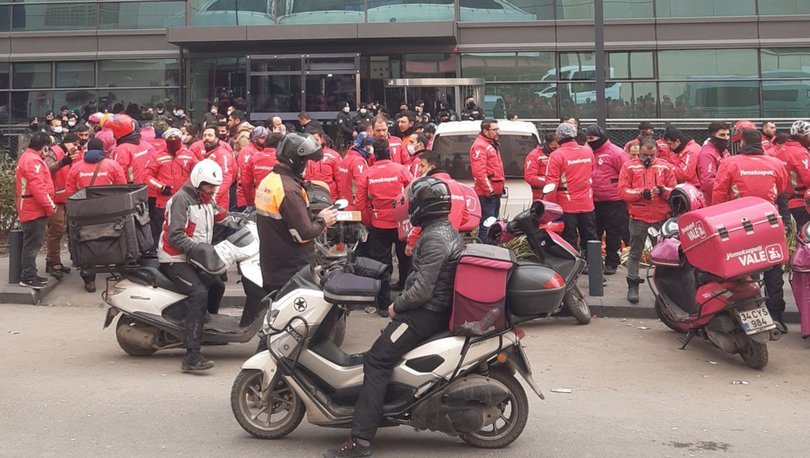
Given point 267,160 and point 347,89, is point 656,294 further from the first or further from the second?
point 347,89

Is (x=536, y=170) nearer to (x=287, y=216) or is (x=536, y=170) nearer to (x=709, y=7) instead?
(x=287, y=216)

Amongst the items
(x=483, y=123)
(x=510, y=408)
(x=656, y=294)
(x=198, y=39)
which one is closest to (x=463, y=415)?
(x=510, y=408)

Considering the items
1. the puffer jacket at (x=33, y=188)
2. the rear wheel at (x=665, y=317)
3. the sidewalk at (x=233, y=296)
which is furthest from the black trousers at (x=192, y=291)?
the rear wheel at (x=665, y=317)

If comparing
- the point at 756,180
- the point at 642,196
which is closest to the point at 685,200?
the point at 756,180

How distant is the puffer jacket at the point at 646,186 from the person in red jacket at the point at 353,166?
2.93 m

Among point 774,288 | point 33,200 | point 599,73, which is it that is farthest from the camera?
point 599,73

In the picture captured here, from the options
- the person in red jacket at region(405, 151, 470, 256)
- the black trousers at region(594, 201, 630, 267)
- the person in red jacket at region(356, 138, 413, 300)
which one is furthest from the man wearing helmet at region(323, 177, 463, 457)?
the black trousers at region(594, 201, 630, 267)

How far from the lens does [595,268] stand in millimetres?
11414

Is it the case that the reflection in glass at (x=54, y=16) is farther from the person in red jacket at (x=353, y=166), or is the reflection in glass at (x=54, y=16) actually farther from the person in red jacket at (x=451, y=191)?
the person in red jacket at (x=451, y=191)

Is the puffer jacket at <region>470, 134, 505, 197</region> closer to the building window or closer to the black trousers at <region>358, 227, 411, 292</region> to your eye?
the black trousers at <region>358, 227, 411, 292</region>

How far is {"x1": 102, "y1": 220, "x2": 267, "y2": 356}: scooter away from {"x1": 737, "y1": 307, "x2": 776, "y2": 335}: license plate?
401cm

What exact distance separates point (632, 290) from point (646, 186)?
1.15 metres

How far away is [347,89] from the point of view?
2591 cm

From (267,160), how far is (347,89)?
1363 centimetres
